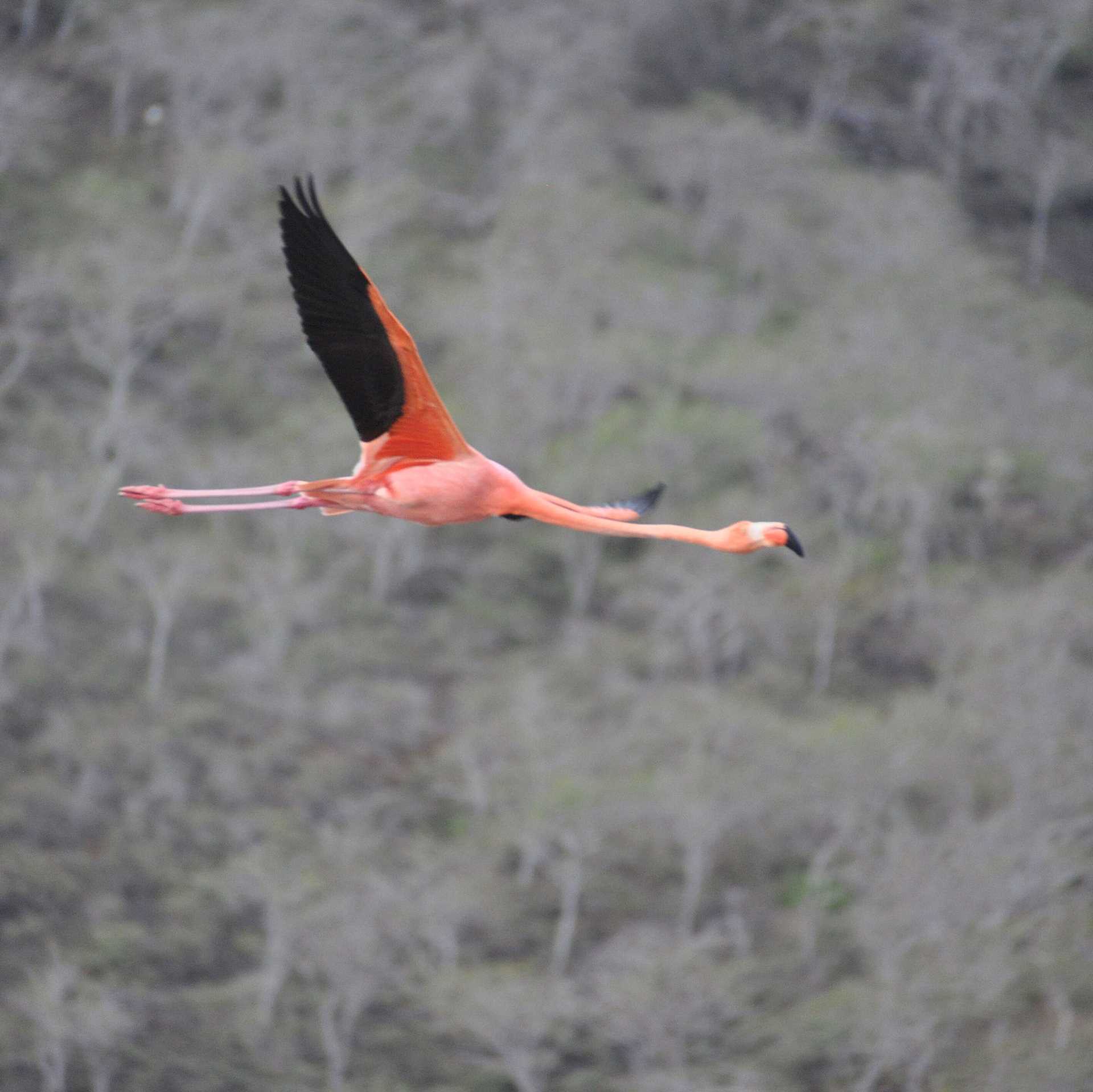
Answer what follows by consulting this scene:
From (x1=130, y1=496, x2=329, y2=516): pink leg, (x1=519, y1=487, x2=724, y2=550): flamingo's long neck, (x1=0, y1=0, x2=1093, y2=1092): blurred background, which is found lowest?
(x1=0, y1=0, x2=1093, y2=1092): blurred background

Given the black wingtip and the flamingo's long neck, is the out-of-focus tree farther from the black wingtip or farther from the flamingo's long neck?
the flamingo's long neck

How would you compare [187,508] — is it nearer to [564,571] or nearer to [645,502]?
[645,502]

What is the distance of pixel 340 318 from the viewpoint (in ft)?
22.5

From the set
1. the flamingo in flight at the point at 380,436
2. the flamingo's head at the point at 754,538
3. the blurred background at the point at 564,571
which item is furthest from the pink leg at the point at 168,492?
the blurred background at the point at 564,571

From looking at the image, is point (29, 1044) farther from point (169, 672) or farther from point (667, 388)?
point (667, 388)

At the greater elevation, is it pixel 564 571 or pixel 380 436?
pixel 380 436

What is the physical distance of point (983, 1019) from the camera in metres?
23.4

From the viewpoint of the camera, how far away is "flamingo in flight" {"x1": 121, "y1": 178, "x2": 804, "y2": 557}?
21.9 feet

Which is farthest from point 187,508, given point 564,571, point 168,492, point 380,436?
point 564,571

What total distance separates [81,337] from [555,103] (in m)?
16.8

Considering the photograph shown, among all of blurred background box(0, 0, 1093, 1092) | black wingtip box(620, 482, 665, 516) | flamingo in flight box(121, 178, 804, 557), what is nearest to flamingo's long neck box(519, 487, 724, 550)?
flamingo in flight box(121, 178, 804, 557)

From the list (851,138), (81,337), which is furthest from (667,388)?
(851,138)

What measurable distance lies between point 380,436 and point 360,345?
1.77 ft

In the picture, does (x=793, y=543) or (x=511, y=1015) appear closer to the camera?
(x=793, y=543)
